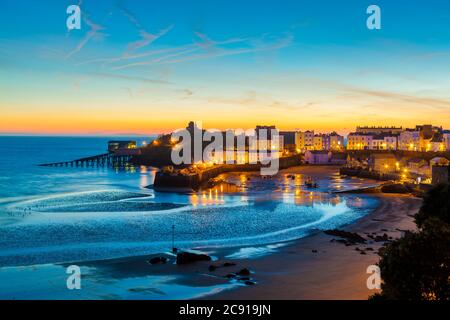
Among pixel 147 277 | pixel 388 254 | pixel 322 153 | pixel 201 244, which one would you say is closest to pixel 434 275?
pixel 388 254

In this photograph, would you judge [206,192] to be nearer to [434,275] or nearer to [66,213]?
[66,213]

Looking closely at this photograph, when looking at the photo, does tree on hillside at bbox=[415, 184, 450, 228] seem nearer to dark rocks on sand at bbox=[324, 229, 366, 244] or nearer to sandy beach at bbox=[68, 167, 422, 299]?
sandy beach at bbox=[68, 167, 422, 299]

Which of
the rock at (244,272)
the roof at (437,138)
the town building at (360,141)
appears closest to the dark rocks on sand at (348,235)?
the rock at (244,272)

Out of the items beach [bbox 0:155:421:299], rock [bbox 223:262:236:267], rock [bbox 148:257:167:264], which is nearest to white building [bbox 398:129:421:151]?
beach [bbox 0:155:421:299]

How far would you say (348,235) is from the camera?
26.8 metres

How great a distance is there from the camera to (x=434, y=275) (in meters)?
11.0

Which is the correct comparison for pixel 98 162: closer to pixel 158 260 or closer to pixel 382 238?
pixel 382 238

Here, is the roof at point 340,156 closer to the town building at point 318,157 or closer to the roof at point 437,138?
the town building at point 318,157

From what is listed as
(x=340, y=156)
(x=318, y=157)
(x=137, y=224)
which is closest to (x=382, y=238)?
(x=137, y=224)

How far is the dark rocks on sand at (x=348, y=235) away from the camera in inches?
1008

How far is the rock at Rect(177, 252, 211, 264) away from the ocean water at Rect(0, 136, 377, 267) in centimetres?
325

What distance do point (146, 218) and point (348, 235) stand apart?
14623 mm
